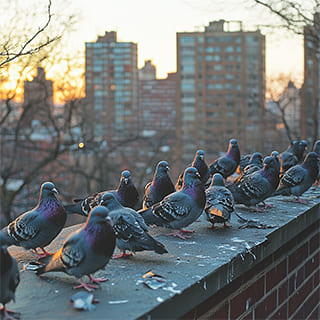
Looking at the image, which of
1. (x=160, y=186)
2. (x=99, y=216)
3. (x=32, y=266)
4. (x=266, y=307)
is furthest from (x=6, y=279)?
(x=160, y=186)

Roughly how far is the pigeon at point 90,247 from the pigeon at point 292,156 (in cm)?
→ 446

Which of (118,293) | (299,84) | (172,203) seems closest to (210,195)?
(172,203)

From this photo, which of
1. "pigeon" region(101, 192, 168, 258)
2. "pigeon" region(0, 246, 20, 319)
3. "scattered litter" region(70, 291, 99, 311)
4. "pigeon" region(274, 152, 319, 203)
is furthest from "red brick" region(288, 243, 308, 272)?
"pigeon" region(0, 246, 20, 319)

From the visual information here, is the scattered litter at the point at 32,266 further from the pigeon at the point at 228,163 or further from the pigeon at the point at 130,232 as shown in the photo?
the pigeon at the point at 228,163

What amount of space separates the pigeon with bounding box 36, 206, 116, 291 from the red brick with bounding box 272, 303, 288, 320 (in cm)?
120

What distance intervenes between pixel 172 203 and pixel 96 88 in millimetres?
28256

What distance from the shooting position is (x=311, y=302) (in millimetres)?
3484

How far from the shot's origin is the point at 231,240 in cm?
280

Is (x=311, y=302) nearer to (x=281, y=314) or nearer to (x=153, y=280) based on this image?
(x=281, y=314)

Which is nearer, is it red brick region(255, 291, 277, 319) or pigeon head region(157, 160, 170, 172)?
red brick region(255, 291, 277, 319)

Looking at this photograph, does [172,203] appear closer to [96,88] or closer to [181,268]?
[181,268]

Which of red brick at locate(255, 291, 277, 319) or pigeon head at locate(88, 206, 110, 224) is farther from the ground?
pigeon head at locate(88, 206, 110, 224)

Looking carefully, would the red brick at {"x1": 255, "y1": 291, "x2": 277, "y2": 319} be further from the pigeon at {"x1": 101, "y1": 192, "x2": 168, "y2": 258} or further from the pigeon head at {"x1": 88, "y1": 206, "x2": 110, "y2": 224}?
the pigeon head at {"x1": 88, "y1": 206, "x2": 110, "y2": 224}

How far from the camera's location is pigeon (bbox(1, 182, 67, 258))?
2.58 m
